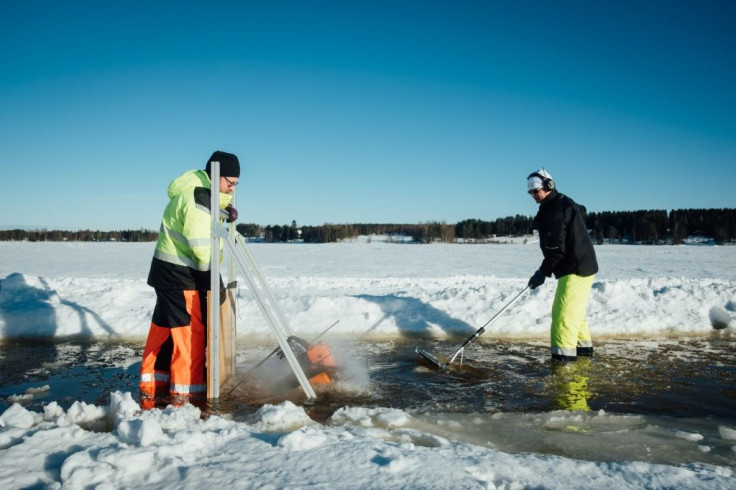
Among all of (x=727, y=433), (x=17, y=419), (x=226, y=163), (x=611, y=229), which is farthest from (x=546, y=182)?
(x=611, y=229)

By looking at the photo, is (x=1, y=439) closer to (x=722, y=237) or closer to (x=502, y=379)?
(x=502, y=379)

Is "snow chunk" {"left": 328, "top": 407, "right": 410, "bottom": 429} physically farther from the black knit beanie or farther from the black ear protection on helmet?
the black ear protection on helmet

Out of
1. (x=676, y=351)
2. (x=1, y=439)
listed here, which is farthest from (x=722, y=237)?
(x=1, y=439)

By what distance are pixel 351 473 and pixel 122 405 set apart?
1.84 metres

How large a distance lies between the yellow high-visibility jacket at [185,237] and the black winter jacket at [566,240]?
3.60 m

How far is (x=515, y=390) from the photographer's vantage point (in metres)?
4.14

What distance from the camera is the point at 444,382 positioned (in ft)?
14.5

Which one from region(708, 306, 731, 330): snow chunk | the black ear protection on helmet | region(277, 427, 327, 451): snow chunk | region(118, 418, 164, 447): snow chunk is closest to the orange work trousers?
region(118, 418, 164, 447): snow chunk

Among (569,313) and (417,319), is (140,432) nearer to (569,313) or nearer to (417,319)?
(569,313)

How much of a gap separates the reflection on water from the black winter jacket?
1071mm

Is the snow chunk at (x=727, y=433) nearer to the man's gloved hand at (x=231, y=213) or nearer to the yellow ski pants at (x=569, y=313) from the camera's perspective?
the yellow ski pants at (x=569, y=313)

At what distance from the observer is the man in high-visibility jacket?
3.73 m

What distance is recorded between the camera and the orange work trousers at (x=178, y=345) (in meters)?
3.82

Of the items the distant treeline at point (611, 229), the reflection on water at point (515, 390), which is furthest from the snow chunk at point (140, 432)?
the distant treeline at point (611, 229)
